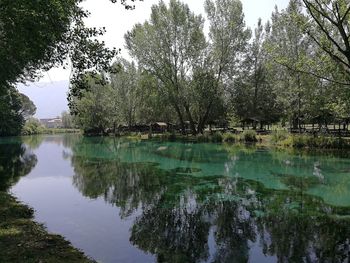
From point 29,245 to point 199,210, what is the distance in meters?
6.56

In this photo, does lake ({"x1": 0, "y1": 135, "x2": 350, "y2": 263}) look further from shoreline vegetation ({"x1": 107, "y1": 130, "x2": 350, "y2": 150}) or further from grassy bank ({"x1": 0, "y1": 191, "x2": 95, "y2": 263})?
shoreline vegetation ({"x1": 107, "y1": 130, "x2": 350, "y2": 150})

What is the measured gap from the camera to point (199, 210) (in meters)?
13.2

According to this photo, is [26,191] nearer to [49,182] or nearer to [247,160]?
[49,182]

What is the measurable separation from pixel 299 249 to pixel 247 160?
19.4 m

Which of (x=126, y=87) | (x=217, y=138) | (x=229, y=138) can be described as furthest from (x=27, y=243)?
(x=126, y=87)

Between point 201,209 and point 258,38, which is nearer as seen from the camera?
point 201,209

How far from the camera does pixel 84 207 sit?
1466 centimetres

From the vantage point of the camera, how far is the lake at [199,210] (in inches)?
368

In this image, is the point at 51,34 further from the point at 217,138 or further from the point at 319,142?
the point at 217,138

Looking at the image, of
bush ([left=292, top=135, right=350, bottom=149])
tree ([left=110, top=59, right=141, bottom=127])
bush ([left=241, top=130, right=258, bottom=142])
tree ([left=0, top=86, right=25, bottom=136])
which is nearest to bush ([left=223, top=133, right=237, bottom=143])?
bush ([left=241, top=130, right=258, bottom=142])

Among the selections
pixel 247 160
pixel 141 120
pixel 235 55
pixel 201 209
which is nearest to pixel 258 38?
pixel 235 55

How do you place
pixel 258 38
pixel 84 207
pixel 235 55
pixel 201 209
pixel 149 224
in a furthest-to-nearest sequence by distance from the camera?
pixel 258 38, pixel 235 55, pixel 84 207, pixel 201 209, pixel 149 224

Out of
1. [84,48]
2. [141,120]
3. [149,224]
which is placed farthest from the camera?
[141,120]

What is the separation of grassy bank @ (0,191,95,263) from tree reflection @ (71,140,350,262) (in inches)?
81.9
